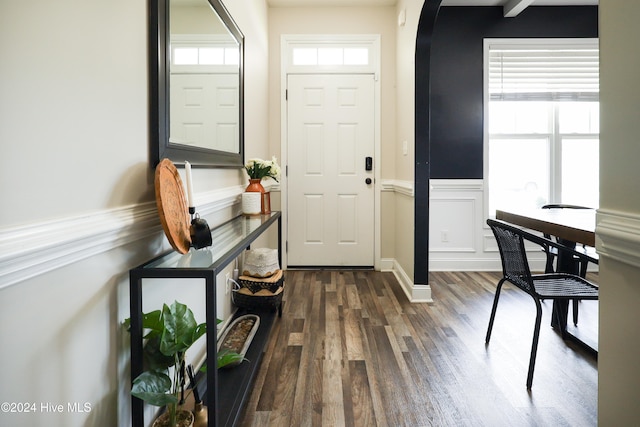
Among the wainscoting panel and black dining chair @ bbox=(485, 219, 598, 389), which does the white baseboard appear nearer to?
the wainscoting panel

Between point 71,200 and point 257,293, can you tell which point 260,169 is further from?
point 71,200

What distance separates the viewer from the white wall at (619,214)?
0.81 meters

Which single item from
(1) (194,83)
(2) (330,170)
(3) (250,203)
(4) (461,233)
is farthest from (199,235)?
(4) (461,233)

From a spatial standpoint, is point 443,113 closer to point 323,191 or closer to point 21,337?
point 323,191

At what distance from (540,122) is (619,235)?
3.85 meters

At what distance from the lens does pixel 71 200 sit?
3.03ft

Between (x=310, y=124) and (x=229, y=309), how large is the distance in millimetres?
2284

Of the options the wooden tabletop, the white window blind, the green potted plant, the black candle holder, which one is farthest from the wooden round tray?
the white window blind

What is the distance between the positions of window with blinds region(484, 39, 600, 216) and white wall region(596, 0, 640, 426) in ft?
11.1

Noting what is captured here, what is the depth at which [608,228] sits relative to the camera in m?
0.89

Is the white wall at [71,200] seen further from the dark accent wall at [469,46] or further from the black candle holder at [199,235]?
the dark accent wall at [469,46]

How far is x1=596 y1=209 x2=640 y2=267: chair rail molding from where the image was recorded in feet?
2.64

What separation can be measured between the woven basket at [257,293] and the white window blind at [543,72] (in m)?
3.10

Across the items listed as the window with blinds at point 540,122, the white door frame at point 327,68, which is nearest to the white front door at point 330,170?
the white door frame at point 327,68
